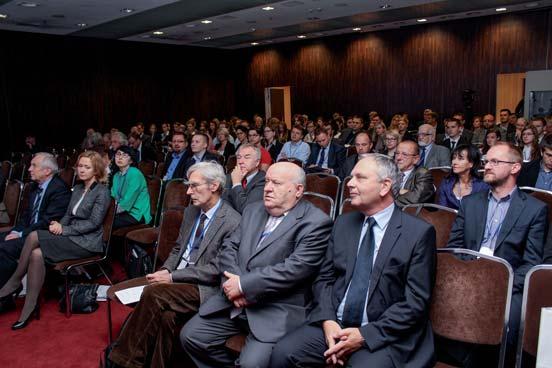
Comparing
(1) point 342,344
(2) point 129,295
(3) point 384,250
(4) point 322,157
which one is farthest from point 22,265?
(4) point 322,157

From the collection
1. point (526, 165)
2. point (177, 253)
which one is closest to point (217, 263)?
point (177, 253)

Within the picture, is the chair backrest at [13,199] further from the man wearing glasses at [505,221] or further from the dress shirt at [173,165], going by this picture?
the man wearing glasses at [505,221]

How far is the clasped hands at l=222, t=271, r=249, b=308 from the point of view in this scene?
2.50 m

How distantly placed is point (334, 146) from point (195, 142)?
7.70 feet

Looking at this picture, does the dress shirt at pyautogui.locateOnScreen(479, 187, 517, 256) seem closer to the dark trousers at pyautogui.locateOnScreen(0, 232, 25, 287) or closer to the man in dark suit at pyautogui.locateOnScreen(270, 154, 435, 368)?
the man in dark suit at pyautogui.locateOnScreen(270, 154, 435, 368)

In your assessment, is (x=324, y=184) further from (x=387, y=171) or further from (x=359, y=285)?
(x=359, y=285)

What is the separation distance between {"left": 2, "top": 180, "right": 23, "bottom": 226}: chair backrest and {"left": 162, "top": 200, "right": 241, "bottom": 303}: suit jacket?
8.99 ft

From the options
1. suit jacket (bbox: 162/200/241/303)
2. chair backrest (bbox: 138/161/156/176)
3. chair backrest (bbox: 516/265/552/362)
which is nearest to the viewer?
chair backrest (bbox: 516/265/552/362)

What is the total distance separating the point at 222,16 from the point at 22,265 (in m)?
9.05

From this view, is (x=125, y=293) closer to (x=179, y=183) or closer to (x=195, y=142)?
(x=179, y=183)

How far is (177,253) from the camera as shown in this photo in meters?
3.30

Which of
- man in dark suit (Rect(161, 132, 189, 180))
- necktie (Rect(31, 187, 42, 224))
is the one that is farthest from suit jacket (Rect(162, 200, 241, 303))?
man in dark suit (Rect(161, 132, 189, 180))

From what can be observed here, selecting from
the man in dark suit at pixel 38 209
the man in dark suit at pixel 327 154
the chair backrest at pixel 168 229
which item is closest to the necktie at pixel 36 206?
the man in dark suit at pixel 38 209

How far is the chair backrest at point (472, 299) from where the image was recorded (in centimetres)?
212
